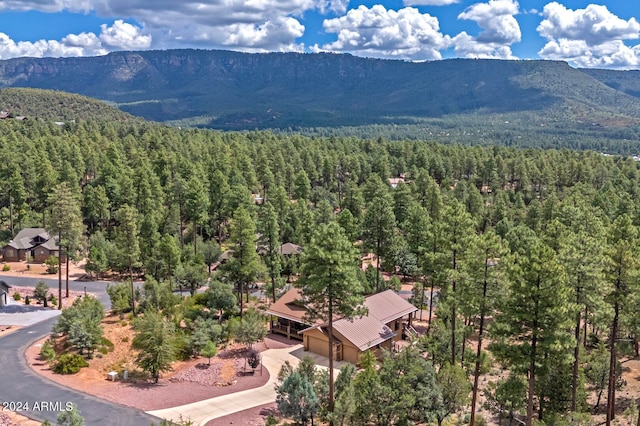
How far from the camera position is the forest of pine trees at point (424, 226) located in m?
26.0

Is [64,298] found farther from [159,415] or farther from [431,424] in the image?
[431,424]

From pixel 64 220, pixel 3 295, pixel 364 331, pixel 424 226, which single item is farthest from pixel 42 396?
pixel 424 226

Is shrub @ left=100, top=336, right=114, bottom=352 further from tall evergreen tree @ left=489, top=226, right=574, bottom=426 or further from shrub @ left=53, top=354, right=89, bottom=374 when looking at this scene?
tall evergreen tree @ left=489, top=226, right=574, bottom=426

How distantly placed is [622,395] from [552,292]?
58.1ft

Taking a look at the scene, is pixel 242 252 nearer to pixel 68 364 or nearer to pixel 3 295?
pixel 68 364

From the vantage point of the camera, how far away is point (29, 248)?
68.5 m

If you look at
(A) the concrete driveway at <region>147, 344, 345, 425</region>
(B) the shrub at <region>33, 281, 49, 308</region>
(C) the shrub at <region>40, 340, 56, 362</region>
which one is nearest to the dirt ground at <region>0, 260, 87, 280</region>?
(B) the shrub at <region>33, 281, 49, 308</region>

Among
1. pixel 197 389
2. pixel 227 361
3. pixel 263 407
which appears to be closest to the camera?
pixel 263 407

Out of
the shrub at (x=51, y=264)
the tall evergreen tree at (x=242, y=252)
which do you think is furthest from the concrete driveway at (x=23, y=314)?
the tall evergreen tree at (x=242, y=252)

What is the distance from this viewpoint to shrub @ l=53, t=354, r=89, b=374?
3531cm

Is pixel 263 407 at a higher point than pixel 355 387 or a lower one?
lower

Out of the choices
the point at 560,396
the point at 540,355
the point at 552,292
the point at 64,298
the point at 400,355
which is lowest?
the point at 64,298

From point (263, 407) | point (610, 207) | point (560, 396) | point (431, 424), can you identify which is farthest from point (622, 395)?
point (610, 207)

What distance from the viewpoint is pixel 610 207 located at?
2874 inches
